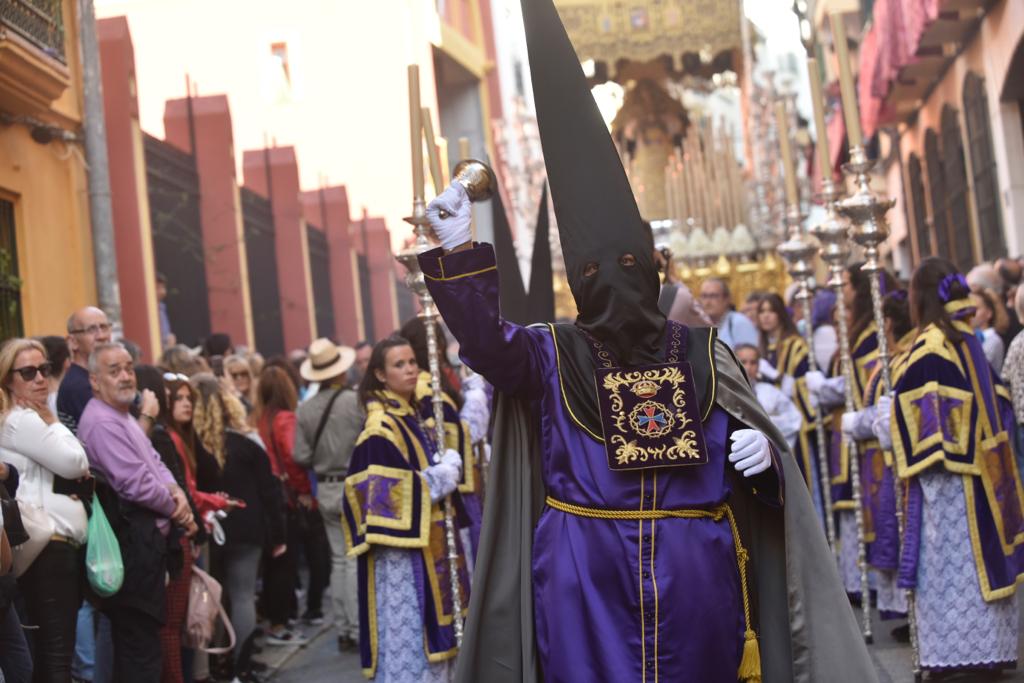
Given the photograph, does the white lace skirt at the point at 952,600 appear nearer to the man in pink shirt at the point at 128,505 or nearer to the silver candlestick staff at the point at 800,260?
the silver candlestick staff at the point at 800,260

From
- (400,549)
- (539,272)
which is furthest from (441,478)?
(539,272)

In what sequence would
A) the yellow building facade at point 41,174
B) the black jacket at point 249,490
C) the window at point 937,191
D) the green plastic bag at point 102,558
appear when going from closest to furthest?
the green plastic bag at point 102,558 < the black jacket at point 249,490 < the yellow building facade at point 41,174 < the window at point 937,191

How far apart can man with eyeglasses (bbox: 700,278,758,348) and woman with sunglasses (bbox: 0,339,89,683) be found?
4.98m

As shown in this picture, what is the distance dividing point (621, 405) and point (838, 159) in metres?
27.4

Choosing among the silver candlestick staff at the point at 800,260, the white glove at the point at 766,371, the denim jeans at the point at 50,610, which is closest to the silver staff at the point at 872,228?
the silver candlestick staff at the point at 800,260

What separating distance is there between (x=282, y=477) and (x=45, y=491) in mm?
4263

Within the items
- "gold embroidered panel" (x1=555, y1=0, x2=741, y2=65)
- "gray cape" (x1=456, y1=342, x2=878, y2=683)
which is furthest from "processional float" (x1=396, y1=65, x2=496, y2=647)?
"gold embroidered panel" (x1=555, y1=0, x2=741, y2=65)

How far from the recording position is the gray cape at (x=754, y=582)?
4668 millimetres

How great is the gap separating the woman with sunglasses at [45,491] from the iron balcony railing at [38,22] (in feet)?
14.4

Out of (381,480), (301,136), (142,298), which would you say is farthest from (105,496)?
(301,136)

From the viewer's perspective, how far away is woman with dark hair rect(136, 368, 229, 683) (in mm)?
7531

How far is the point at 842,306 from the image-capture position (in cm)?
795

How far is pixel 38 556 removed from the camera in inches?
246

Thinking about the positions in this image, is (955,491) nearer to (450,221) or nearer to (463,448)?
(463,448)
